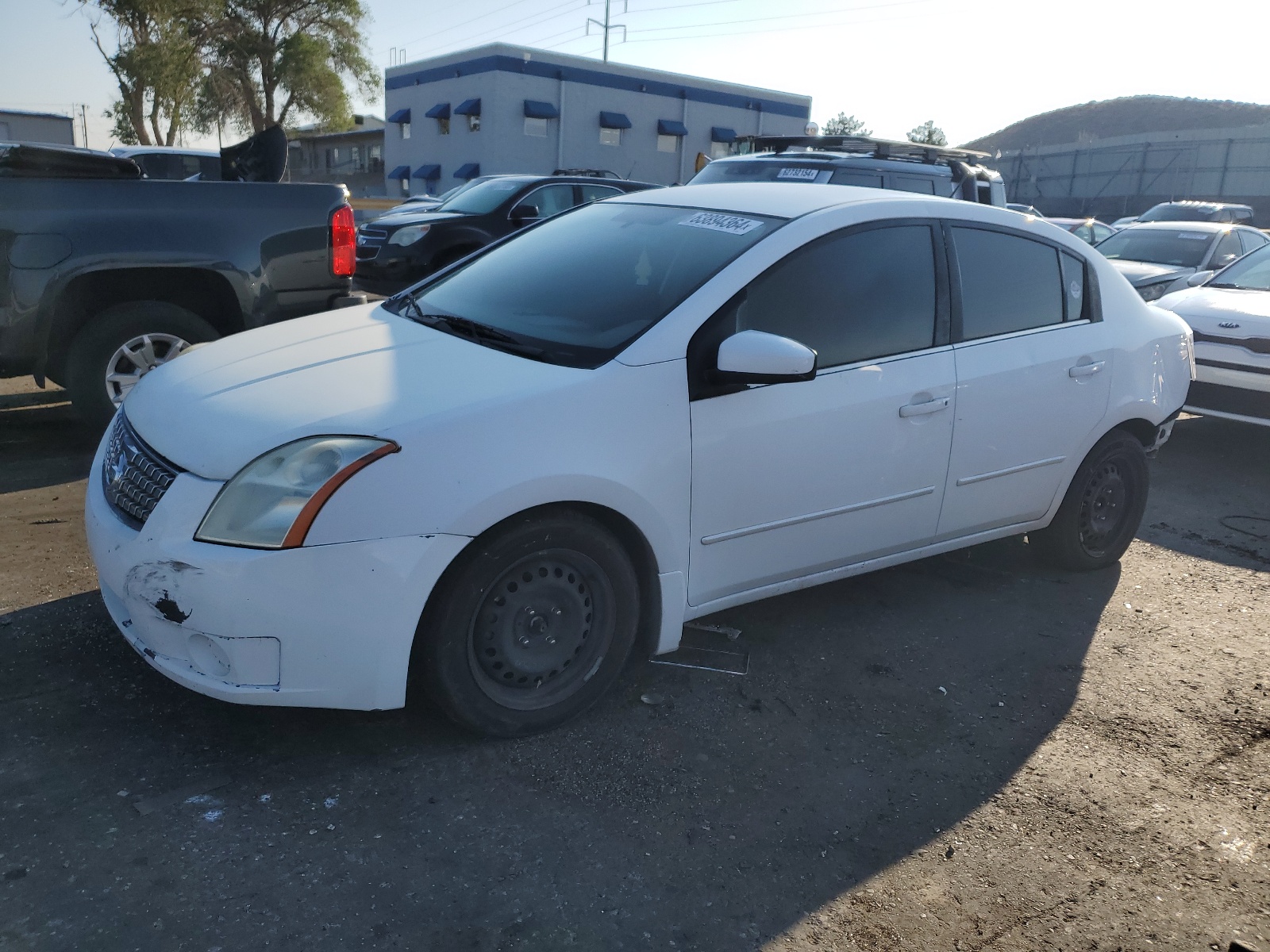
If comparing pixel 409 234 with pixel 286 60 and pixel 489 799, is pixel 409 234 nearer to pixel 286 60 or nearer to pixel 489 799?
pixel 489 799

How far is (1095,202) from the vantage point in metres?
48.6

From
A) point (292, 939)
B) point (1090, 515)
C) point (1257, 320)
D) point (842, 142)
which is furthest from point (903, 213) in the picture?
point (842, 142)

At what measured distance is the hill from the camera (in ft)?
345

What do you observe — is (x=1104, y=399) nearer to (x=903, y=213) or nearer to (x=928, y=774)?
(x=903, y=213)

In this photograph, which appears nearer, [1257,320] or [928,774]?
[928,774]

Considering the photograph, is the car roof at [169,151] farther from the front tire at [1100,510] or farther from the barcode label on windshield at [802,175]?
the front tire at [1100,510]

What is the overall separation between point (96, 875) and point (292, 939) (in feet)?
1.81

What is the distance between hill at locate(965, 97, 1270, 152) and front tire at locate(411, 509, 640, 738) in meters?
109

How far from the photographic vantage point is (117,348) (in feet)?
18.5

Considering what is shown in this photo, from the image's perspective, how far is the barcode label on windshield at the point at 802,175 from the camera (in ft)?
29.9

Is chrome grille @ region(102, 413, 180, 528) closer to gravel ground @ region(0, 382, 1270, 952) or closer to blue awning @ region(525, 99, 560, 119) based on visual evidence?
gravel ground @ region(0, 382, 1270, 952)

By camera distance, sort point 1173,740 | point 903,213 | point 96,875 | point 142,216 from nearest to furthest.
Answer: point 96,875, point 1173,740, point 903,213, point 142,216

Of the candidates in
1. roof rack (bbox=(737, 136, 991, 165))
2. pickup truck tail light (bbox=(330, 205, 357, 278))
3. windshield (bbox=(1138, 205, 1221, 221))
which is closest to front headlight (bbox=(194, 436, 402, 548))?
pickup truck tail light (bbox=(330, 205, 357, 278))

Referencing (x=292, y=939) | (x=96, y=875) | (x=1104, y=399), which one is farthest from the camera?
(x=1104, y=399)
